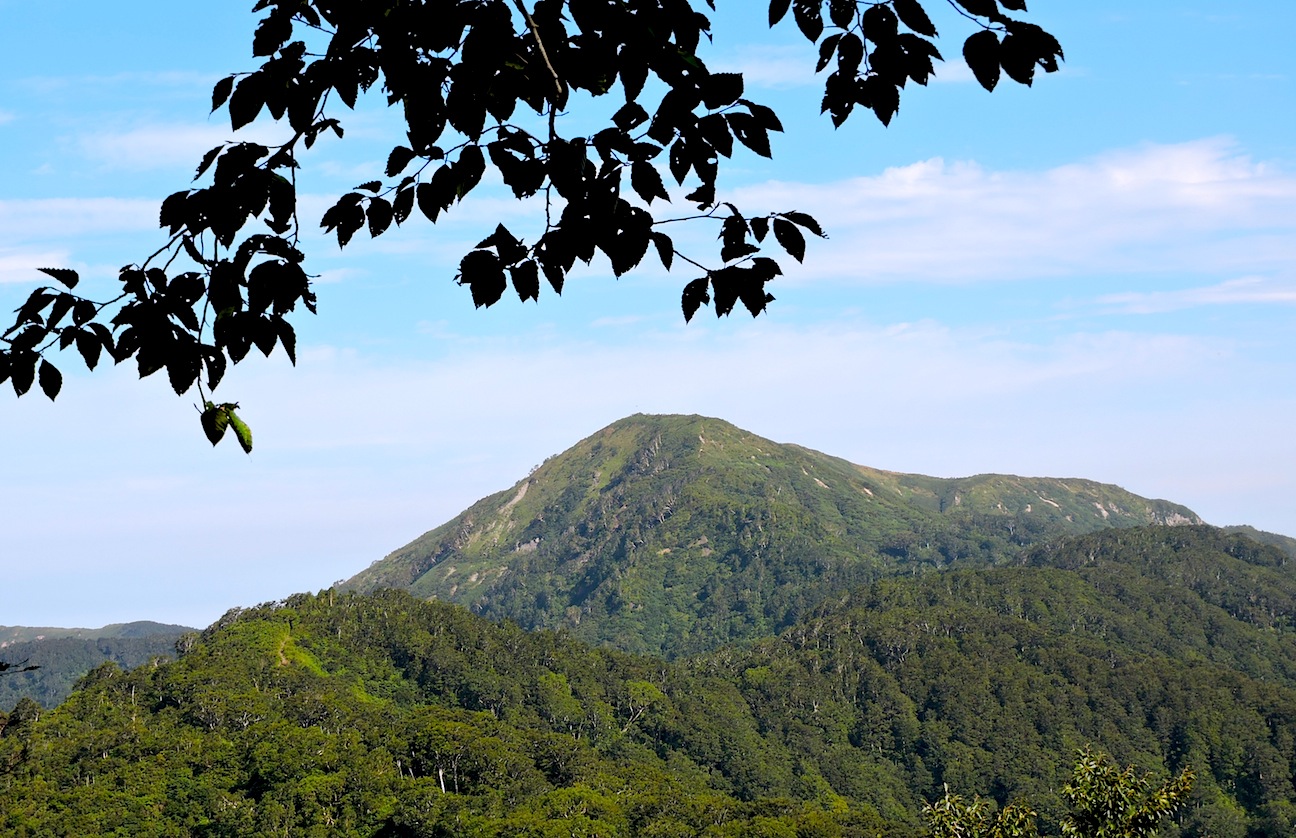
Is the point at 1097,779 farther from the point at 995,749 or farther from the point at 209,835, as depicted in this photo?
the point at 995,749

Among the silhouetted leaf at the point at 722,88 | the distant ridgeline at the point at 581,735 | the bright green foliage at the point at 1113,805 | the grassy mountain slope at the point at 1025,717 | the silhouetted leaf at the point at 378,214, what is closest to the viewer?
the silhouetted leaf at the point at 722,88

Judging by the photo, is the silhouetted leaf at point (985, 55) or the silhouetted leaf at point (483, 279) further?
the silhouetted leaf at point (483, 279)

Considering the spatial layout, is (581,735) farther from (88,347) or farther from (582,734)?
(88,347)

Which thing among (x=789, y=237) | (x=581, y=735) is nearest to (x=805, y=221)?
(x=789, y=237)

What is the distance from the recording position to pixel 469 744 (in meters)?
100

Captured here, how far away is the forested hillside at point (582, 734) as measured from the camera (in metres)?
89.0

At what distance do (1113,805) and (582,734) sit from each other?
13443 cm

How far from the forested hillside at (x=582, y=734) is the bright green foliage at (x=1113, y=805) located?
60326 millimetres

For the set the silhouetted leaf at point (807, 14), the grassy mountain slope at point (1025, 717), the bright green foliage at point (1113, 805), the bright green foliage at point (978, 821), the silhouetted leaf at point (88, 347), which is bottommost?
the grassy mountain slope at point (1025, 717)

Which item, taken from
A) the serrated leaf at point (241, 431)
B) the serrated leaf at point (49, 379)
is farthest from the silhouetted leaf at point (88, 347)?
the serrated leaf at point (241, 431)

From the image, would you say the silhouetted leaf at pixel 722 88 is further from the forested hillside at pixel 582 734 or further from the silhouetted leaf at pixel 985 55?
the forested hillside at pixel 582 734

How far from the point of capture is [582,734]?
15250 centimetres

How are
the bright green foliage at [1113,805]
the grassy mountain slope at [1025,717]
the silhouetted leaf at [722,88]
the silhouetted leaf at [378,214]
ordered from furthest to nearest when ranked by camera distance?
the grassy mountain slope at [1025,717] → the bright green foliage at [1113,805] → the silhouetted leaf at [378,214] → the silhouetted leaf at [722,88]

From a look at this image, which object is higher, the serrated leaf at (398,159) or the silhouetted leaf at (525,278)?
the serrated leaf at (398,159)
